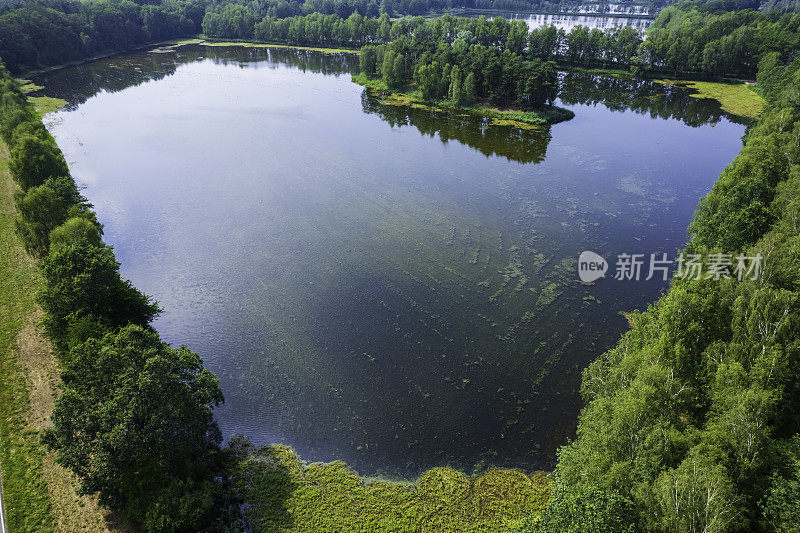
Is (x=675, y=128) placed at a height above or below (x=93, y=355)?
above

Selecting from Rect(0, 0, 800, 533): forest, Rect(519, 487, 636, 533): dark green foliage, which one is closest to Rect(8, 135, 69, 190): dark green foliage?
Rect(0, 0, 800, 533): forest

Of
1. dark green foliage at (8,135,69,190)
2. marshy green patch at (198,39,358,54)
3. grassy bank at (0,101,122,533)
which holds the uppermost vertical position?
marshy green patch at (198,39,358,54)

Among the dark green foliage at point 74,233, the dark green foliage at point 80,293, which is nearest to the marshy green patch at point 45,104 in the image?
the dark green foliage at point 74,233

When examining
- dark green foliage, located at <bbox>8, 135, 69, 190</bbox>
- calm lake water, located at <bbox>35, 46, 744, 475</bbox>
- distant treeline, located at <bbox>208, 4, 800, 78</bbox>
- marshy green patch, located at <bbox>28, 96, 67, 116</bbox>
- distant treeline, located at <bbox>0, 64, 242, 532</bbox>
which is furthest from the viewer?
distant treeline, located at <bbox>208, 4, 800, 78</bbox>

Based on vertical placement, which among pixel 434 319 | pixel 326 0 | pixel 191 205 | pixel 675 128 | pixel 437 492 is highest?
pixel 326 0

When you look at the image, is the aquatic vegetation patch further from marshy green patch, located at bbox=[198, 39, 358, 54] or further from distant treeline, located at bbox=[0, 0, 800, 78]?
marshy green patch, located at bbox=[198, 39, 358, 54]

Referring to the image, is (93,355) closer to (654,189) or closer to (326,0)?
(654,189)

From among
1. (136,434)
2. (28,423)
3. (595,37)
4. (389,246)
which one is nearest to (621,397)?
(136,434)

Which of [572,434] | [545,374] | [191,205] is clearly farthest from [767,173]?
[191,205]
